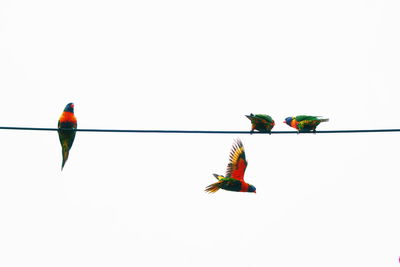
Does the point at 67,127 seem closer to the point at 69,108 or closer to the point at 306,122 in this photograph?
the point at 69,108

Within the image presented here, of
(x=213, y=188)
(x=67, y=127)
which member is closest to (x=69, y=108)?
(x=67, y=127)

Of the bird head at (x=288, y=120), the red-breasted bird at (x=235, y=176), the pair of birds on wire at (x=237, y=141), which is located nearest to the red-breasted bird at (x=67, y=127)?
the pair of birds on wire at (x=237, y=141)

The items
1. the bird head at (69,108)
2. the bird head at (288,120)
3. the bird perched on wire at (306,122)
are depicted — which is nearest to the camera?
the bird perched on wire at (306,122)

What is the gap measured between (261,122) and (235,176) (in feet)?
5.26

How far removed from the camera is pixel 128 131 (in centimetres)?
677

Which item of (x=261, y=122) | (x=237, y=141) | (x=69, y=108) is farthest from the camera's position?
(x=237, y=141)

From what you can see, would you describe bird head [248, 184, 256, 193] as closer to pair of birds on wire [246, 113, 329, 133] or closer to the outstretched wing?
the outstretched wing

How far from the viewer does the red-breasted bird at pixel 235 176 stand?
1048cm

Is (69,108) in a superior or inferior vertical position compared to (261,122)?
inferior

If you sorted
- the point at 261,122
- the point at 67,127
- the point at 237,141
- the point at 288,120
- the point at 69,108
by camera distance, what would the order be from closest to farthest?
the point at 261,122 < the point at 288,120 < the point at 67,127 < the point at 69,108 < the point at 237,141

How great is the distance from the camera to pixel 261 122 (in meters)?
9.77

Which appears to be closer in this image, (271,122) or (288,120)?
(271,122)

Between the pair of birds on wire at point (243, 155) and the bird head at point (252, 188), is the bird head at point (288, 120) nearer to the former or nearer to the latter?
the pair of birds on wire at point (243, 155)

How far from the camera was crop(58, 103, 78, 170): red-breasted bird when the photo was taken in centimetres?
1047
